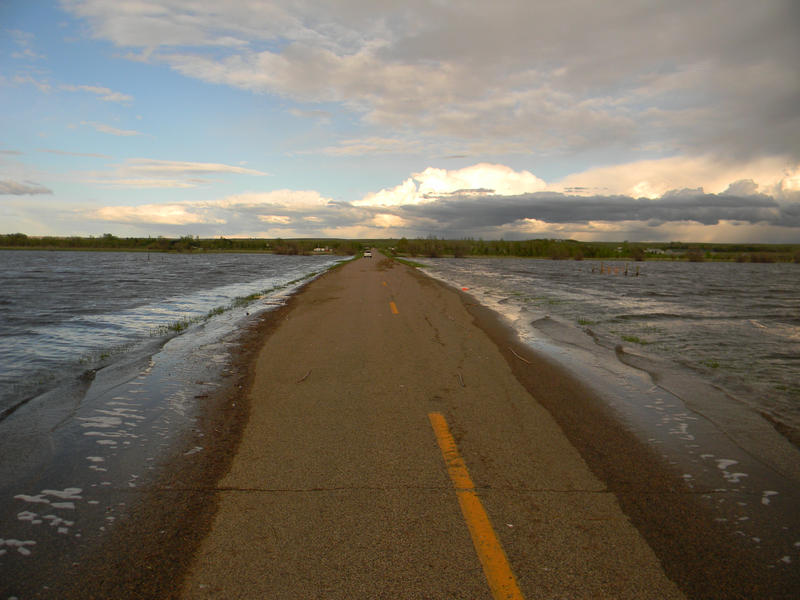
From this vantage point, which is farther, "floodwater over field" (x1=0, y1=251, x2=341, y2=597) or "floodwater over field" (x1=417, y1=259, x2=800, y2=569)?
"floodwater over field" (x1=417, y1=259, x2=800, y2=569)

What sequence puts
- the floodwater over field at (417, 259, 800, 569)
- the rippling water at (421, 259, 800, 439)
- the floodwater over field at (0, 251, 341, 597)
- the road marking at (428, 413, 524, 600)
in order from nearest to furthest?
the road marking at (428, 413, 524, 600) → the floodwater over field at (0, 251, 341, 597) → the floodwater over field at (417, 259, 800, 569) → the rippling water at (421, 259, 800, 439)

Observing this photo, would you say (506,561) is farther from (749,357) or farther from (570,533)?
(749,357)

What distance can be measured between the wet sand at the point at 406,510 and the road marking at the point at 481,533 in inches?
2.8

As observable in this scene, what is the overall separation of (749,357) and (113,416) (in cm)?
1299

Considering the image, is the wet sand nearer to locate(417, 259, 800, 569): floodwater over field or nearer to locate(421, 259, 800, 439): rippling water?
locate(417, 259, 800, 569): floodwater over field

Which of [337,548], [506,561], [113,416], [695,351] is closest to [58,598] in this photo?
[337,548]

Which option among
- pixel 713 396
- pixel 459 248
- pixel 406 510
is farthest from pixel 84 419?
pixel 459 248

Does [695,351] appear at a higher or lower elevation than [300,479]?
lower

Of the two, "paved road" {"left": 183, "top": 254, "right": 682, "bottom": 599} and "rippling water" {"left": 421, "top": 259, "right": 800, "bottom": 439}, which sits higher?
"paved road" {"left": 183, "top": 254, "right": 682, "bottom": 599}

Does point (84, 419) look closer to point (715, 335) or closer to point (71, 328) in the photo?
point (71, 328)

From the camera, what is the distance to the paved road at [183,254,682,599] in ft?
9.21

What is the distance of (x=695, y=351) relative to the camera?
11461 millimetres

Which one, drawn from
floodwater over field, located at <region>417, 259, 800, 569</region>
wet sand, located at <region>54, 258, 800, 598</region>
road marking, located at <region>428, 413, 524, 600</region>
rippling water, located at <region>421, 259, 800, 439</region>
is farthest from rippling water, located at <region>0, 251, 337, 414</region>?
rippling water, located at <region>421, 259, 800, 439</region>

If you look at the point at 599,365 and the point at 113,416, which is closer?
the point at 113,416
